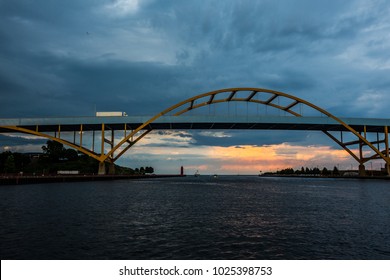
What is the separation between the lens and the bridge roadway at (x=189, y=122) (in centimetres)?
8650

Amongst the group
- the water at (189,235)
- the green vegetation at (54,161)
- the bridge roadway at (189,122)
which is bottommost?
the water at (189,235)

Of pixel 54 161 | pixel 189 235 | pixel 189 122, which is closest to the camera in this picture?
pixel 189 235

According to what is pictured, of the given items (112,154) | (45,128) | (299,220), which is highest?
(45,128)

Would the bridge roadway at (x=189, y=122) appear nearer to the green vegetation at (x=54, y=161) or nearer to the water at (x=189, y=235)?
the green vegetation at (x=54, y=161)

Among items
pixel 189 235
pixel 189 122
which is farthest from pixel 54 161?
pixel 189 235

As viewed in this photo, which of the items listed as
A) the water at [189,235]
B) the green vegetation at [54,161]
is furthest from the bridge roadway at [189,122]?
the water at [189,235]

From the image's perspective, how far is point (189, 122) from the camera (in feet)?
295

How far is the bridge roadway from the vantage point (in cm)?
8650

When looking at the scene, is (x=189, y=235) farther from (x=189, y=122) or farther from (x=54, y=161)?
(x=54, y=161)

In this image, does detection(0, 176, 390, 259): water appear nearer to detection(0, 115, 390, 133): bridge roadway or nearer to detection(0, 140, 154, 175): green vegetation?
detection(0, 115, 390, 133): bridge roadway

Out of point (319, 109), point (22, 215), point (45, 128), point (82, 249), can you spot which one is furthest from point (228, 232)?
point (45, 128)
